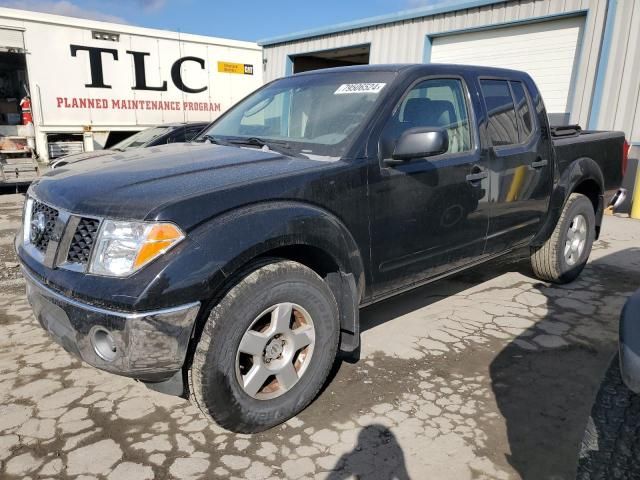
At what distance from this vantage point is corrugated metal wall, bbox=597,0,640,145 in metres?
8.19

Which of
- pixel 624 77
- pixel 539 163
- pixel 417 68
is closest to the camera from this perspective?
pixel 417 68

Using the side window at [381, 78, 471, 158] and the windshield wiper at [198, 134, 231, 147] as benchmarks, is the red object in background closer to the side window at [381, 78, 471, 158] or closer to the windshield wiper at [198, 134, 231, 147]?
the windshield wiper at [198, 134, 231, 147]

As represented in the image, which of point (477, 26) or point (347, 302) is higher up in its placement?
point (477, 26)

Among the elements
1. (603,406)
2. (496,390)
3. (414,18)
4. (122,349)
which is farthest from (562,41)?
(122,349)

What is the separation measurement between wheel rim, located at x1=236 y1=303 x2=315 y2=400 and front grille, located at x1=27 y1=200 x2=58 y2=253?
1.08 meters

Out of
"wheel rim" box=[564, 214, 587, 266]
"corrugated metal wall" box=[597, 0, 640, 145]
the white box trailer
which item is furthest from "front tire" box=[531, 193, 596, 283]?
the white box trailer

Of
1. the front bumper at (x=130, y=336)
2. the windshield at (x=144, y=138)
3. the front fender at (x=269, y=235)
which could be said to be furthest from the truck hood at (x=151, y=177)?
the windshield at (x=144, y=138)

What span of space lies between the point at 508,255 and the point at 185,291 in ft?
9.54

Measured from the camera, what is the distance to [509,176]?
11.9ft

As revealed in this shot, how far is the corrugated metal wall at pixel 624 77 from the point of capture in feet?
26.9

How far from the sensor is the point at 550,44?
9406 mm

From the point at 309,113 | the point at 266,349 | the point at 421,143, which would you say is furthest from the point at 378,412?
the point at 309,113

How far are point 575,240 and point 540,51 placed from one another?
6.35 m

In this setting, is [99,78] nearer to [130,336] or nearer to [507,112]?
[507,112]
